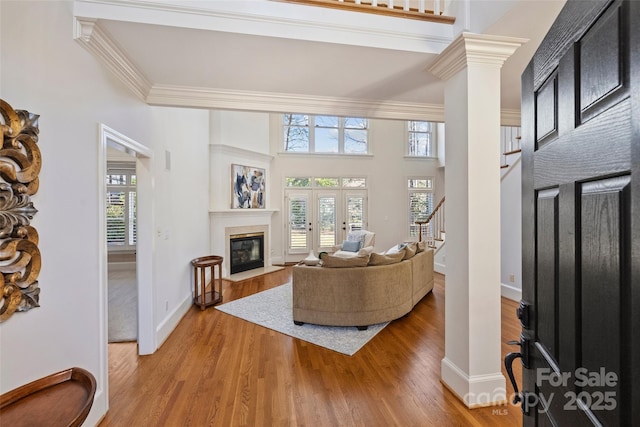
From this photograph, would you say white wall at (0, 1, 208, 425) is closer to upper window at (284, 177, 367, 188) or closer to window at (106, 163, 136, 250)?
upper window at (284, 177, 367, 188)

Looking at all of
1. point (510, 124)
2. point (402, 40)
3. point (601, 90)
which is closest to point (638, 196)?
point (601, 90)

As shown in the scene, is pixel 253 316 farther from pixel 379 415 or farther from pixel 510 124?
pixel 510 124

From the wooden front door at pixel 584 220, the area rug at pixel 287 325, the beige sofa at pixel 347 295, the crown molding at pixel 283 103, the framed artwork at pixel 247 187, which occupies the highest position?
the crown molding at pixel 283 103

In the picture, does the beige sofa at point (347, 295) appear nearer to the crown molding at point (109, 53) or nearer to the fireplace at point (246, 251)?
the crown molding at point (109, 53)

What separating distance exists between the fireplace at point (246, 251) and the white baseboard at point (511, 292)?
482 centimetres


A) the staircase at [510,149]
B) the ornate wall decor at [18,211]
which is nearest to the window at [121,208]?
the ornate wall decor at [18,211]

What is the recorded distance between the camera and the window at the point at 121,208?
698 centimetres

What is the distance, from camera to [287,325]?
3.55m

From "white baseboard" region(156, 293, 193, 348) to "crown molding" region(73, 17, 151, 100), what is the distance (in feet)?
7.64

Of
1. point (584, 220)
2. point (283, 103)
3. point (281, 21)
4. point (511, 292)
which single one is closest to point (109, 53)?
point (281, 21)

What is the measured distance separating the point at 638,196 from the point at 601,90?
0.25m

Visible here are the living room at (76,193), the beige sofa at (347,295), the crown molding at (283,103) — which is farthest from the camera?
the beige sofa at (347,295)

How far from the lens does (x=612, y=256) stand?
1.80ft

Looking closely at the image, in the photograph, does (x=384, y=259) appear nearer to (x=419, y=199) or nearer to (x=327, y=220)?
(x=327, y=220)
